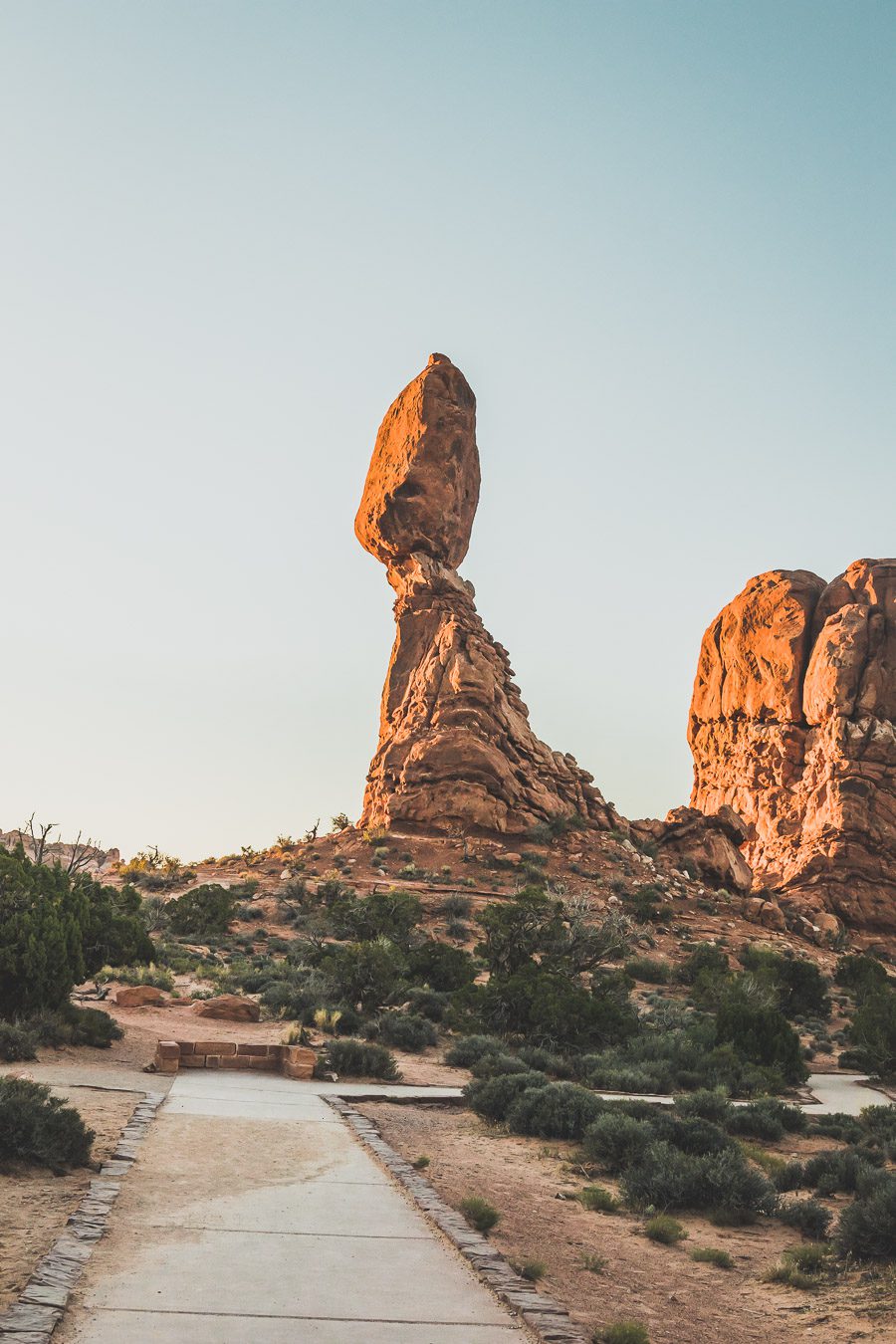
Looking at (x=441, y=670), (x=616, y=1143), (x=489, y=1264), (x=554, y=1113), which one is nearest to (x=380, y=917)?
(x=554, y=1113)

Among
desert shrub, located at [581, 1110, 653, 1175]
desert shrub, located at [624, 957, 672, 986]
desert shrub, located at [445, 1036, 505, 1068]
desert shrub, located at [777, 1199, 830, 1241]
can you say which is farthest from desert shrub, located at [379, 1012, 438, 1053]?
desert shrub, located at [624, 957, 672, 986]

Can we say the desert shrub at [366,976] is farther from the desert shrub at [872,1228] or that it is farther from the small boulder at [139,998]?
the desert shrub at [872,1228]

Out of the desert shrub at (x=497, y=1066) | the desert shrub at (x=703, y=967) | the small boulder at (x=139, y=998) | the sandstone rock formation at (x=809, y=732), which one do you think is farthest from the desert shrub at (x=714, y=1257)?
the sandstone rock formation at (x=809, y=732)

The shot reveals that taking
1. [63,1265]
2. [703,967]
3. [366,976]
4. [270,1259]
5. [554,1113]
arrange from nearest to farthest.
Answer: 1. [63,1265]
2. [270,1259]
3. [554,1113]
4. [366,976]
5. [703,967]

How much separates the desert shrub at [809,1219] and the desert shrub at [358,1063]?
8069 mm

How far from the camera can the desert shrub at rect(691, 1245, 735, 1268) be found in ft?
28.8

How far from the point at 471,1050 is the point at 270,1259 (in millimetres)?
12893

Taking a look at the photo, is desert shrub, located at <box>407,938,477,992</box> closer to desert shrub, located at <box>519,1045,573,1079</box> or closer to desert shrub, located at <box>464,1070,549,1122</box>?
desert shrub, located at <box>519,1045,573,1079</box>

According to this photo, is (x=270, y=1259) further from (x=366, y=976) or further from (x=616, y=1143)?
(x=366, y=976)

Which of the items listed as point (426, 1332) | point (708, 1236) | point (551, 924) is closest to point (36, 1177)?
point (426, 1332)

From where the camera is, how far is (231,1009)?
2125 cm

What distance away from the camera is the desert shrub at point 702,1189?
10.5 meters

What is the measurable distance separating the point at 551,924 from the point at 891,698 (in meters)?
35.1

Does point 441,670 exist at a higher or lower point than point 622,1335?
higher
